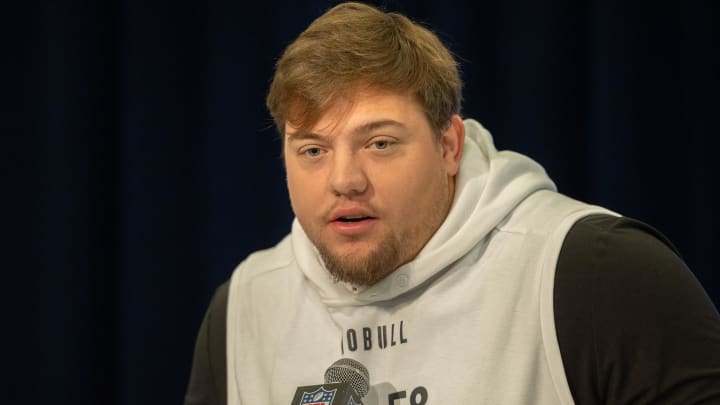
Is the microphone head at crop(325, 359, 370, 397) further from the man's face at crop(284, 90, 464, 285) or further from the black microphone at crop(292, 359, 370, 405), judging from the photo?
the man's face at crop(284, 90, 464, 285)

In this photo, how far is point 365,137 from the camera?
66.1 inches

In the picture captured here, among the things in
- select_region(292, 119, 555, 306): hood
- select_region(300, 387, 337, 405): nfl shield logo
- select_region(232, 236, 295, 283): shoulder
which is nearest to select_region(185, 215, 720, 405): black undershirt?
select_region(292, 119, 555, 306): hood

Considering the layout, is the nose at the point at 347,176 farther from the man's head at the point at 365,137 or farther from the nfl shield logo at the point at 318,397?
the nfl shield logo at the point at 318,397

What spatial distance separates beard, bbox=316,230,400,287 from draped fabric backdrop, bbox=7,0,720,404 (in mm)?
930

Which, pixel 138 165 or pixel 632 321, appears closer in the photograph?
pixel 632 321

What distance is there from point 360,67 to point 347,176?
0.20 meters

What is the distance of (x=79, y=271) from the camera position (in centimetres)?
275

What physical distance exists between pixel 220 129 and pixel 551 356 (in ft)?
4.66

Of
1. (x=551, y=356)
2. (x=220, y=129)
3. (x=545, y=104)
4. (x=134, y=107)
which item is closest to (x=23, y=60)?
(x=134, y=107)

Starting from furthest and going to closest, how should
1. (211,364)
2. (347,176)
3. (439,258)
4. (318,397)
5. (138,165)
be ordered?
(138,165) < (211,364) < (439,258) < (347,176) < (318,397)

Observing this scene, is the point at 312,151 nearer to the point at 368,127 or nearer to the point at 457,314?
the point at 368,127

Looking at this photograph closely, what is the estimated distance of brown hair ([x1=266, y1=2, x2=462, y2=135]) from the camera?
1.69 meters

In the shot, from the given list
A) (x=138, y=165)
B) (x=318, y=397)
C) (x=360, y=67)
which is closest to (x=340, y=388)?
(x=318, y=397)

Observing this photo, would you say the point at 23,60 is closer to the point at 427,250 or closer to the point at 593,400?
the point at 427,250
